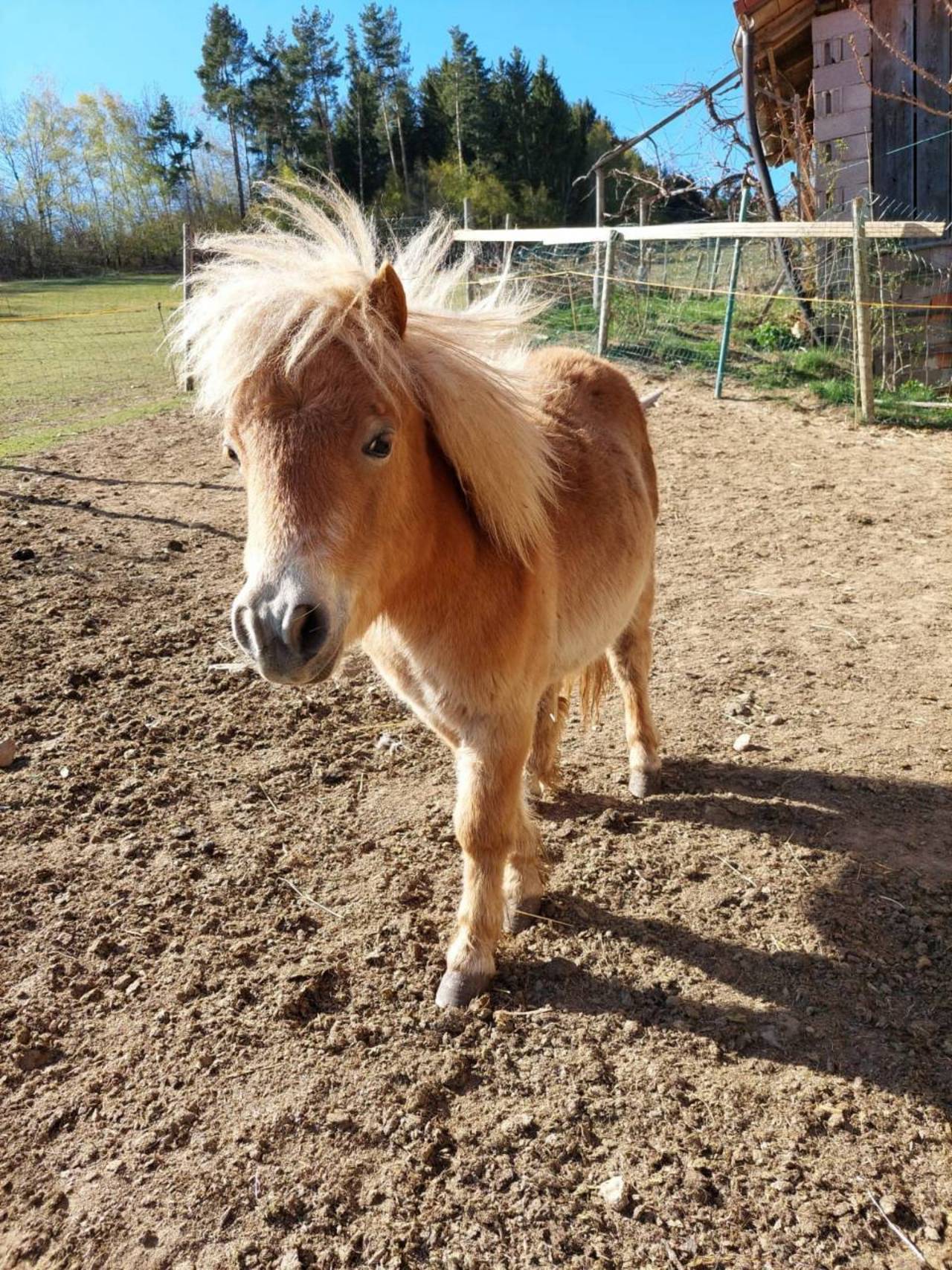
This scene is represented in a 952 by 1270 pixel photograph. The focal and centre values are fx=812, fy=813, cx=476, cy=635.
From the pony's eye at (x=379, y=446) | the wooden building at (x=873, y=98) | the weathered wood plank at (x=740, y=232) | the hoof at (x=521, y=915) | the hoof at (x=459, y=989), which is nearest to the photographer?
the pony's eye at (x=379, y=446)

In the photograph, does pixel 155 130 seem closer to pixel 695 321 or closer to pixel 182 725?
pixel 695 321

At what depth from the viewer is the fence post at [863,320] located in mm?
8773

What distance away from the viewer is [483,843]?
243 cm

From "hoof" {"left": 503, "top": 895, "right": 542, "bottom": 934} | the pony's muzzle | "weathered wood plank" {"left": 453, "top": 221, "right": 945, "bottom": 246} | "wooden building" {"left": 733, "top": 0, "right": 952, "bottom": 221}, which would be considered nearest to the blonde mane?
the pony's muzzle

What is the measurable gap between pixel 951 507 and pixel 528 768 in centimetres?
502

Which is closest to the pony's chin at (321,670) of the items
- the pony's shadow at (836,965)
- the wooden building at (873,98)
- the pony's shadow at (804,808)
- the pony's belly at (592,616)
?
the pony's belly at (592,616)

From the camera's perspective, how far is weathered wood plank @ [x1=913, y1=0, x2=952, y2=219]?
30.0ft

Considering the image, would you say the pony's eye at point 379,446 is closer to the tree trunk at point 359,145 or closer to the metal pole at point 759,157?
the metal pole at point 759,157

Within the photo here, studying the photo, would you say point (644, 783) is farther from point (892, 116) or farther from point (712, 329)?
point (712, 329)

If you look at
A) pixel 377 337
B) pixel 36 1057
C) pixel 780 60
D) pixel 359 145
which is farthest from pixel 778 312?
pixel 359 145

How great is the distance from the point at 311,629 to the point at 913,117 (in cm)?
1129

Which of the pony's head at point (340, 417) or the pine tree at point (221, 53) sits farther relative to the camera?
the pine tree at point (221, 53)

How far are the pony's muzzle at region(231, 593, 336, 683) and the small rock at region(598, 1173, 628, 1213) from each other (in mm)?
1393

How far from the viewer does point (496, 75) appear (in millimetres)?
54594
